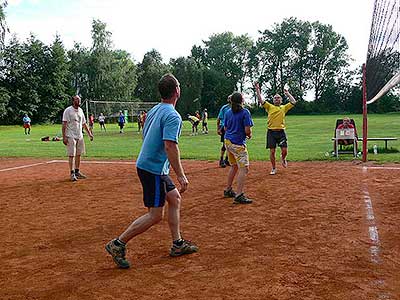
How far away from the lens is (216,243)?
536cm

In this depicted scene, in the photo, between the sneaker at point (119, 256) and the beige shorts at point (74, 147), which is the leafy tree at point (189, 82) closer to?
the beige shorts at point (74, 147)

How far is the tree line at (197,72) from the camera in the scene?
58.6 metres

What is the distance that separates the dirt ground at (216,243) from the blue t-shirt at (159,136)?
0.99m

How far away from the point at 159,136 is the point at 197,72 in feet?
222

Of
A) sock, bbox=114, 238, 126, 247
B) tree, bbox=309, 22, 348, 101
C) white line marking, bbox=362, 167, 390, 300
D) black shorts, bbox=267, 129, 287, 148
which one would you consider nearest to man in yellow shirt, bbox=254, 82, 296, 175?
black shorts, bbox=267, 129, 287, 148

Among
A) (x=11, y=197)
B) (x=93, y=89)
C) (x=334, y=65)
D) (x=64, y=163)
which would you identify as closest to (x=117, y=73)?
(x=93, y=89)

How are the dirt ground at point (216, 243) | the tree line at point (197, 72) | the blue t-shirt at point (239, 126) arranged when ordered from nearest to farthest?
the dirt ground at point (216, 243) < the blue t-shirt at point (239, 126) < the tree line at point (197, 72)

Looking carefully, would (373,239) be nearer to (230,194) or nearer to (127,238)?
(127,238)

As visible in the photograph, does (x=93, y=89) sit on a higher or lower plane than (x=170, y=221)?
higher

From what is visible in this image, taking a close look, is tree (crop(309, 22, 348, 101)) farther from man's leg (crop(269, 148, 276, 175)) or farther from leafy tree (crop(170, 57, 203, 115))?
man's leg (crop(269, 148, 276, 175))

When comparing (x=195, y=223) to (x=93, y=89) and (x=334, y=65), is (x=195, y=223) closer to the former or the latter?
(x=93, y=89)

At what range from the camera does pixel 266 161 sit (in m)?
13.3

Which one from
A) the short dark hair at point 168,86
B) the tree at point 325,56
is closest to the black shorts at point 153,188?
the short dark hair at point 168,86

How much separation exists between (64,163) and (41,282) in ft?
34.0
